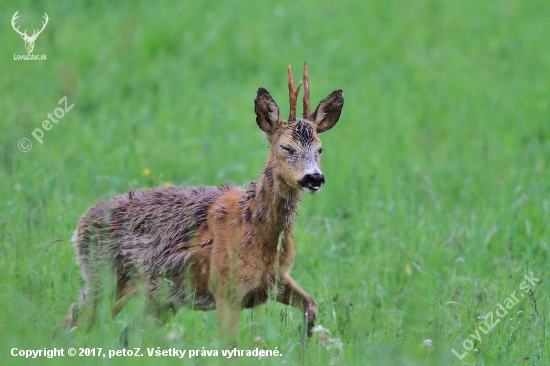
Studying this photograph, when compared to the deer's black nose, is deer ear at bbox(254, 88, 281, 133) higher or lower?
higher

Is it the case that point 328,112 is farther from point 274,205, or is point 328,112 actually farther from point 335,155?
point 335,155

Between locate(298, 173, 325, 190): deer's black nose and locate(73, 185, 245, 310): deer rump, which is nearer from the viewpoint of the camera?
locate(298, 173, 325, 190): deer's black nose

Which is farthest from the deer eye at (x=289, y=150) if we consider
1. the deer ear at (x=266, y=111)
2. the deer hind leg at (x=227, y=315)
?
the deer hind leg at (x=227, y=315)

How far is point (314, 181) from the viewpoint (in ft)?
19.9

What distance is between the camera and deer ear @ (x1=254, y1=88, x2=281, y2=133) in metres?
6.59

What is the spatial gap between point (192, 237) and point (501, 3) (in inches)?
414

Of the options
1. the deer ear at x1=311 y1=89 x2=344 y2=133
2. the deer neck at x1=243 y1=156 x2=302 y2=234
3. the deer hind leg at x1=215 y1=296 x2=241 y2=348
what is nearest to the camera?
the deer hind leg at x1=215 y1=296 x2=241 y2=348

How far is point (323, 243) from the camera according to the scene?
8.64 metres

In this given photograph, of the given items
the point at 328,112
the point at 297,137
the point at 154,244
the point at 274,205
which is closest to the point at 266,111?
the point at 297,137

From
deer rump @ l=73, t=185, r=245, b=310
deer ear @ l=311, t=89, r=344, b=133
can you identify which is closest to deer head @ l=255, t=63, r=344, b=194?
deer ear @ l=311, t=89, r=344, b=133

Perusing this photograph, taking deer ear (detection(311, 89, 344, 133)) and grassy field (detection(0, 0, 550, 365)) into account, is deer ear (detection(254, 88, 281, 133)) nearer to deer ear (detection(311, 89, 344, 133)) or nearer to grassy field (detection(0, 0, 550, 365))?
deer ear (detection(311, 89, 344, 133))

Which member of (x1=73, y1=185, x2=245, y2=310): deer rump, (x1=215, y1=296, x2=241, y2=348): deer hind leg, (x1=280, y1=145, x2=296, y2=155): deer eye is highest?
(x1=280, y1=145, x2=296, y2=155): deer eye

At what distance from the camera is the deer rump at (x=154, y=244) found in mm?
6645

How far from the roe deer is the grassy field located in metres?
0.23
